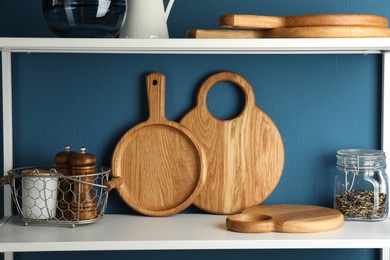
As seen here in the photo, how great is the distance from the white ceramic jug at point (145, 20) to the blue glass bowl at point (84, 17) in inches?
2.3

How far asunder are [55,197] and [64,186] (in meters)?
0.03

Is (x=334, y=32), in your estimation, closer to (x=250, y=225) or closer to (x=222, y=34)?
(x=222, y=34)

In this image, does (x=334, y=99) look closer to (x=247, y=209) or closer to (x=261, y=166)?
(x=261, y=166)

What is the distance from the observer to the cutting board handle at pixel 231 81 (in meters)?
1.61

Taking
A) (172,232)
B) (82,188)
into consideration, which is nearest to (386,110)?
(172,232)

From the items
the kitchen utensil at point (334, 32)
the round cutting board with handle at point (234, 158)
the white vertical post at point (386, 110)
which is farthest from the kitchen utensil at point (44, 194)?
the white vertical post at point (386, 110)

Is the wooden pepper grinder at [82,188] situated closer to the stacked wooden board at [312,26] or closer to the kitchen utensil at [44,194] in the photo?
the kitchen utensil at [44,194]

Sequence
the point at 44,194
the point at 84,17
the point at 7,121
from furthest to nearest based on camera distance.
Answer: the point at 7,121, the point at 44,194, the point at 84,17

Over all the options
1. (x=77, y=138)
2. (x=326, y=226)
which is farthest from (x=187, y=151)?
(x=326, y=226)

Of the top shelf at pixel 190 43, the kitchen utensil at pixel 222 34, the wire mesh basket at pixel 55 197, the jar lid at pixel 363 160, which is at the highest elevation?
the kitchen utensil at pixel 222 34

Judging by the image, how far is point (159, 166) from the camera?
1.62 meters

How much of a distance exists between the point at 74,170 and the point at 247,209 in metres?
0.39

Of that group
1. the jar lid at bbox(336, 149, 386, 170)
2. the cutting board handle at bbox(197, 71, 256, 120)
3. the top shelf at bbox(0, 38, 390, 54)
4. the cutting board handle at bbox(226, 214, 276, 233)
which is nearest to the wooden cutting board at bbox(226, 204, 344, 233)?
the cutting board handle at bbox(226, 214, 276, 233)

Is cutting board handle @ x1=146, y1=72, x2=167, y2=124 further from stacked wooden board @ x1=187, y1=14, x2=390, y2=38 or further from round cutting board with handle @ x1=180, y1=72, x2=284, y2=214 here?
stacked wooden board @ x1=187, y1=14, x2=390, y2=38
